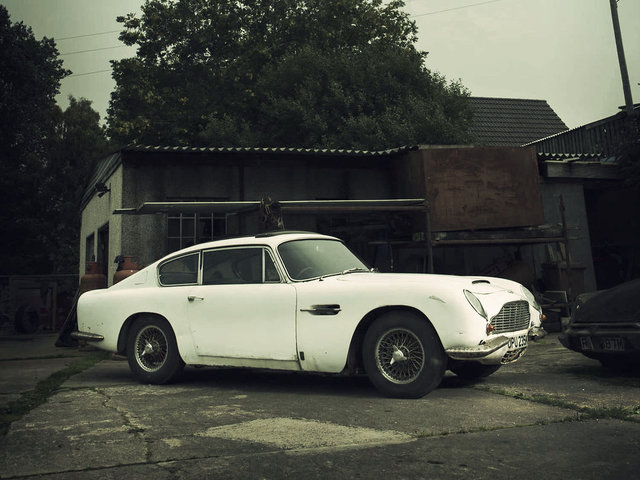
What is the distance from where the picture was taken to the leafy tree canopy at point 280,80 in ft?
69.0

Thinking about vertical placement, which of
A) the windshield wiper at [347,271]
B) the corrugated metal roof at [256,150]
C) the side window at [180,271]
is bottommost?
the windshield wiper at [347,271]

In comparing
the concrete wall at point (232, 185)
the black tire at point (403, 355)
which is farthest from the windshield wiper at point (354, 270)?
the concrete wall at point (232, 185)

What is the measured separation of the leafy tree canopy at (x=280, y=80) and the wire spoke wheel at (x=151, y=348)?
14.1m

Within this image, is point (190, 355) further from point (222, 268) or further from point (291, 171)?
point (291, 171)

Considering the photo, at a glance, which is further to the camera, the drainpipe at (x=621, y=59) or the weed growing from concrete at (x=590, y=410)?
the drainpipe at (x=621, y=59)

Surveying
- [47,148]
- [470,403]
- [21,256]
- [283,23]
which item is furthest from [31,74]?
[470,403]

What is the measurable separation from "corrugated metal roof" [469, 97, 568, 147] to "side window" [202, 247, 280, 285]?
20.9m

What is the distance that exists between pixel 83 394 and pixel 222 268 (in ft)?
5.69

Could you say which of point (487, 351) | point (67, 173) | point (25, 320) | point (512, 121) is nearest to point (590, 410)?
point (487, 351)

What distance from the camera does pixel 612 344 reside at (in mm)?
5863

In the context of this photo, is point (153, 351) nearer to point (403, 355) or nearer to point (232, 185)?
point (403, 355)

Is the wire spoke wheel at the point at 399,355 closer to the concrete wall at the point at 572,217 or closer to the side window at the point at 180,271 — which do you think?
the side window at the point at 180,271

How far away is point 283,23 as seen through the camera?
2525 cm

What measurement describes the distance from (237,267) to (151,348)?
4.13 feet
